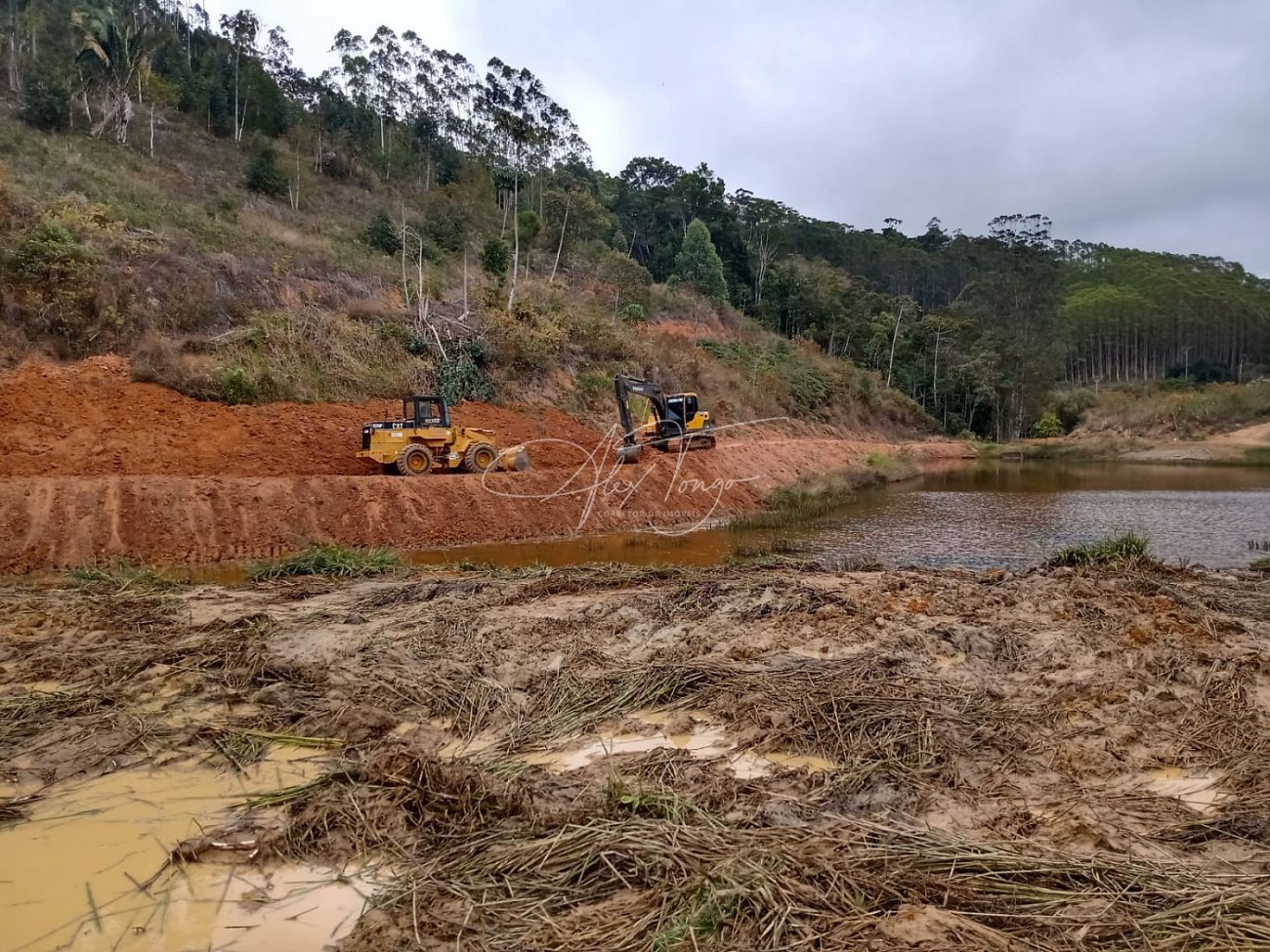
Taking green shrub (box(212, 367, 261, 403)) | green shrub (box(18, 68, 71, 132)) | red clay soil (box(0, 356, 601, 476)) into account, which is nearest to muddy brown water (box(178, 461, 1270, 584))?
red clay soil (box(0, 356, 601, 476))

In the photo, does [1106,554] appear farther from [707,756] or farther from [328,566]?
[328,566]

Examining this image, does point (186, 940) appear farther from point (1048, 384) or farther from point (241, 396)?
point (1048, 384)

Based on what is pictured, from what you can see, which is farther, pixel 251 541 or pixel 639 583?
pixel 251 541

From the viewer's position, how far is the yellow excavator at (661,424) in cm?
1972

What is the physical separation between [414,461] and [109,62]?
3269 centimetres

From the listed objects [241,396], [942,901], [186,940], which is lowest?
[186,940]

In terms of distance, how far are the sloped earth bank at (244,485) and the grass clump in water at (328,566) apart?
7.50ft

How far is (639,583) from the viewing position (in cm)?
1038

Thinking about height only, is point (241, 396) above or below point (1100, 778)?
above

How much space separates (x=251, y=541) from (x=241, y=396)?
696cm

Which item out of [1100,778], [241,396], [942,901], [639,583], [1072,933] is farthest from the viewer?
[241,396]

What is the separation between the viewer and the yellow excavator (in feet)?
64.7

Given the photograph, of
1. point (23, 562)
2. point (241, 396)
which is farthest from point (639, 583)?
point (241, 396)
